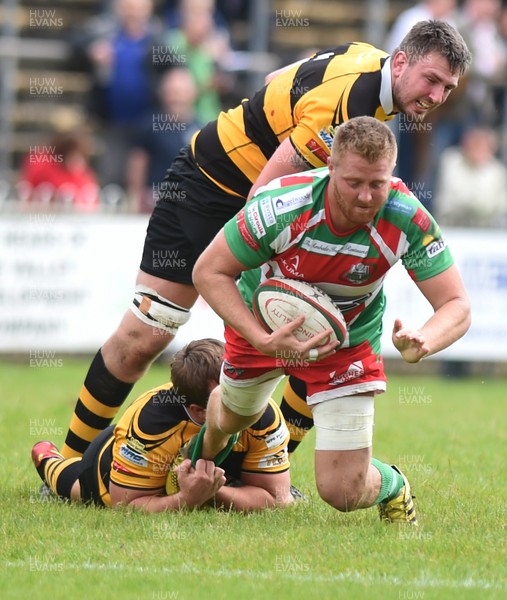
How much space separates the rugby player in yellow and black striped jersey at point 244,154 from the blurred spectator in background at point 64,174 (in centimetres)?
632

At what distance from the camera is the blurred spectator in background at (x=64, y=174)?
1321 centimetres

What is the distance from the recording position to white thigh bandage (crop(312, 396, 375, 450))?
18.9 feet

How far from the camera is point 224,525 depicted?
581 cm

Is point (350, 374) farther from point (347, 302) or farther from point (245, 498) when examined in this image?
point (245, 498)

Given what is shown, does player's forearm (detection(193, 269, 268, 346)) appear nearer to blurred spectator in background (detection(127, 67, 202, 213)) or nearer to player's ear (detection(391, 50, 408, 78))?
player's ear (detection(391, 50, 408, 78))

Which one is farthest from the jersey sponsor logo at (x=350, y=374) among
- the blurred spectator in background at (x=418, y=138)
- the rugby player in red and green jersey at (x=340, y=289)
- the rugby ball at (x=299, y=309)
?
the blurred spectator in background at (x=418, y=138)

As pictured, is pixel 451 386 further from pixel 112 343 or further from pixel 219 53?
pixel 112 343

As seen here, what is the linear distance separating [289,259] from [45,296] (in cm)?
753

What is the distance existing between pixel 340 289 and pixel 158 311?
140 centimetres

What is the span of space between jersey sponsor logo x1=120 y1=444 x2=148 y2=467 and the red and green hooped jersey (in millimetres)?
1200

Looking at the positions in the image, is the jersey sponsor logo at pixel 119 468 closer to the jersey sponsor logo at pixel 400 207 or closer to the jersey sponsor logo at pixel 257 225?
the jersey sponsor logo at pixel 257 225

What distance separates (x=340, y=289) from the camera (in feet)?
18.5

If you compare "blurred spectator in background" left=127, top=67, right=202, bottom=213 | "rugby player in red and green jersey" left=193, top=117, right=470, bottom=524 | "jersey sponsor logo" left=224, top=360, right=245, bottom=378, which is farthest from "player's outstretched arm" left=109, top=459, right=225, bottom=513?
"blurred spectator in background" left=127, top=67, right=202, bottom=213

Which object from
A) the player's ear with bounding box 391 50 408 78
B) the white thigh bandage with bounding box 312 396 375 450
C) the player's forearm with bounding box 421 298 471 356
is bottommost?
the white thigh bandage with bounding box 312 396 375 450
